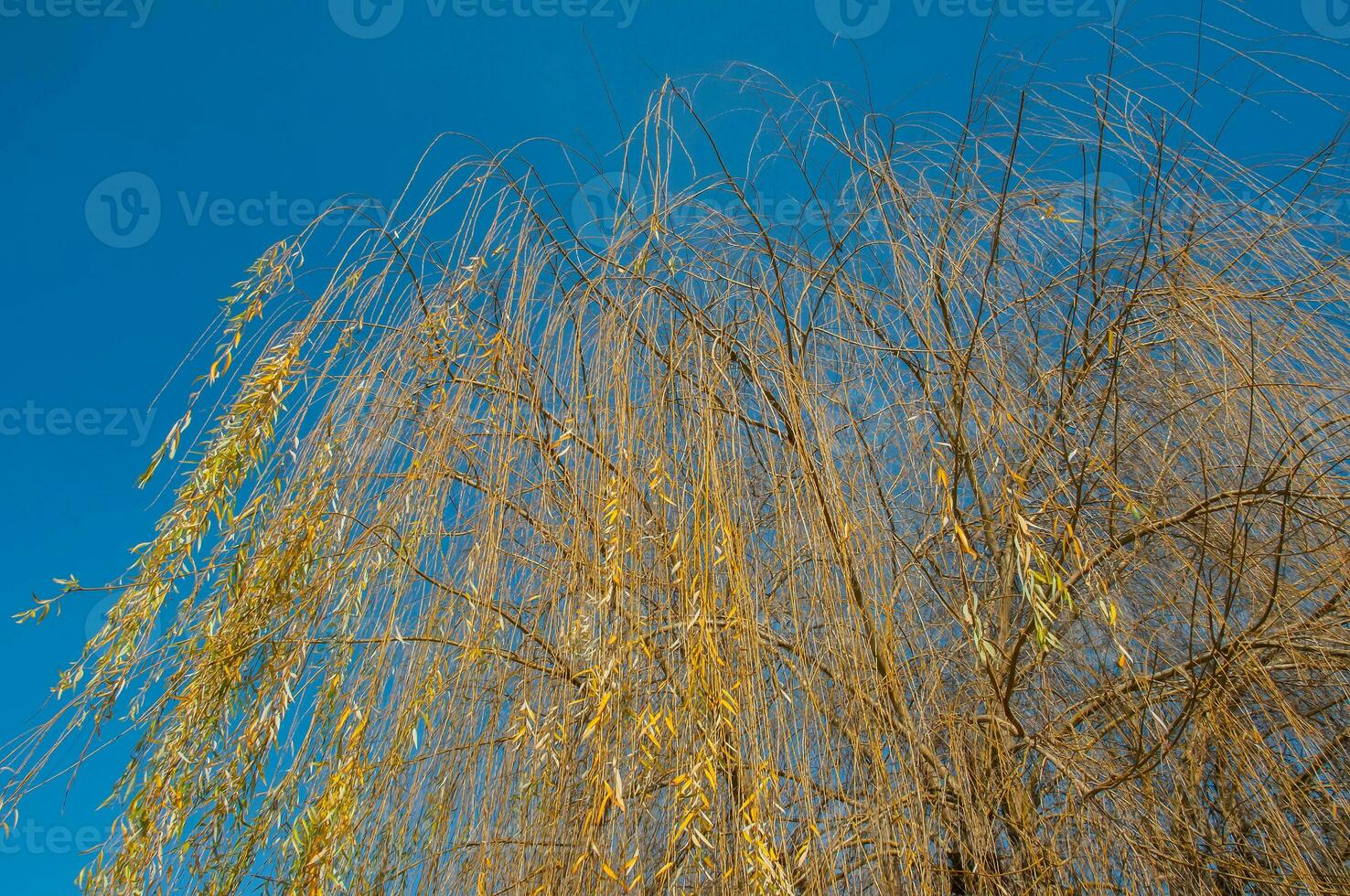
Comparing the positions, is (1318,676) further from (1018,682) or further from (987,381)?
(987,381)

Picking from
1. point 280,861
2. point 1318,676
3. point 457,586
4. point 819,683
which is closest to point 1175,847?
point 1318,676

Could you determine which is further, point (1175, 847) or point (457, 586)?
point (457, 586)

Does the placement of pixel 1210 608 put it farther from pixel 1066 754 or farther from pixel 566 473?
pixel 566 473

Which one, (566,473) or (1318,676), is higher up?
(566,473)

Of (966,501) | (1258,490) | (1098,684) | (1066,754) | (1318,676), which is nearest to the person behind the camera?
(1258,490)

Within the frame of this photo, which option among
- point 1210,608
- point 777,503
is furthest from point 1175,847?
point 777,503

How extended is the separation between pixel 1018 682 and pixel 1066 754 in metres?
0.38

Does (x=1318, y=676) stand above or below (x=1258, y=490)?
below

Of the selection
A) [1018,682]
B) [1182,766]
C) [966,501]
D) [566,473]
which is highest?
[966,501]

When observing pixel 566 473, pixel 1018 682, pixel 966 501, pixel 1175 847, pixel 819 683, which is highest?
pixel 966 501

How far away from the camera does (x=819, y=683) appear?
1717 mm

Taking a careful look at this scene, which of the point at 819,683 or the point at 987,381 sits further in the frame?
the point at 987,381

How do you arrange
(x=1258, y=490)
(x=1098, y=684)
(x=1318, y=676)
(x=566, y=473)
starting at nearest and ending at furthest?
(x=1258, y=490)
(x=566, y=473)
(x=1318, y=676)
(x=1098, y=684)

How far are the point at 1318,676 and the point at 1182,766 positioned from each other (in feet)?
1.32
